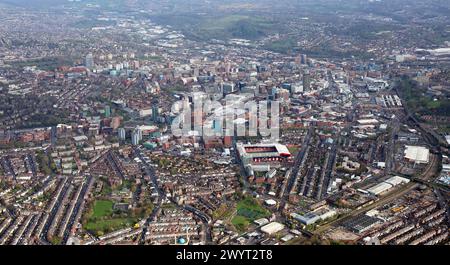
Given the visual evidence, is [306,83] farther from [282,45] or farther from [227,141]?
[282,45]

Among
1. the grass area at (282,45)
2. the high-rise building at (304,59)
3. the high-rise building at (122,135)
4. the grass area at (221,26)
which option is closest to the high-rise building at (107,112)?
the high-rise building at (122,135)

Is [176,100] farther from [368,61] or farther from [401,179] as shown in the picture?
[368,61]

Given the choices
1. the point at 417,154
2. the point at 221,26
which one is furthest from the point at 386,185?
the point at 221,26

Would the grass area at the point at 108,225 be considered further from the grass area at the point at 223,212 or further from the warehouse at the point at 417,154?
the warehouse at the point at 417,154

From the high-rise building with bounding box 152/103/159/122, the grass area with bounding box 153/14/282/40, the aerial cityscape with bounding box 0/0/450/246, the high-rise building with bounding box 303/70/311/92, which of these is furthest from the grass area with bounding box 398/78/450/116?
the grass area with bounding box 153/14/282/40

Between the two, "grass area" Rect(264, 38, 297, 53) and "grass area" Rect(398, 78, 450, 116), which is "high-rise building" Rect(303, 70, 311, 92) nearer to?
"grass area" Rect(398, 78, 450, 116)

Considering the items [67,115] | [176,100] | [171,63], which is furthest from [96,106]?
[171,63]
